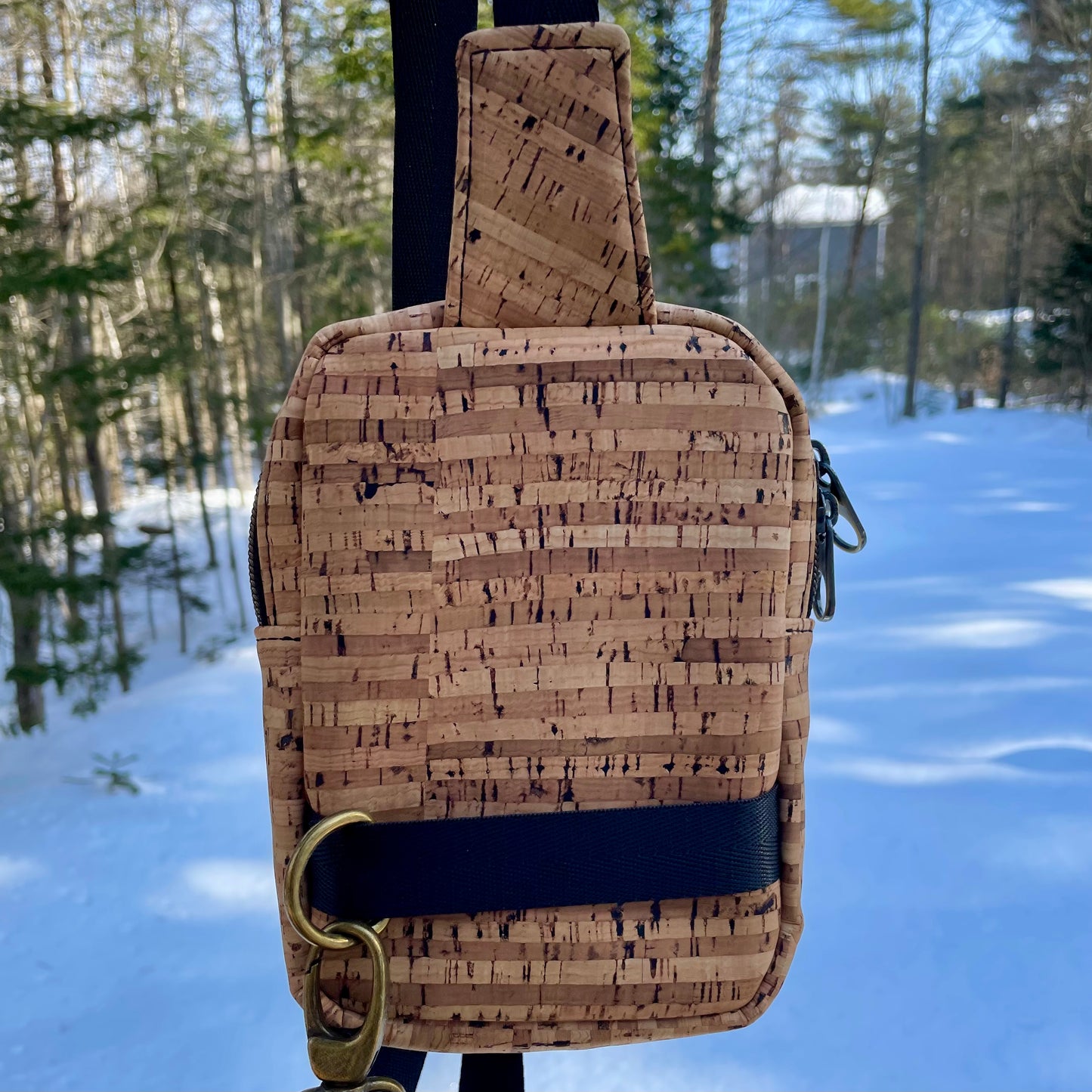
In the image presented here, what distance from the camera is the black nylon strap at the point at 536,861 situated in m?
0.26

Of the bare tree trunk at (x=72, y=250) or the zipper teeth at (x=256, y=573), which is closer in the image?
the zipper teeth at (x=256, y=573)

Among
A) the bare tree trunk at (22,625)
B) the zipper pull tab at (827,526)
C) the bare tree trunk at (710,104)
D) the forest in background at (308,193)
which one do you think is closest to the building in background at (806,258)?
the forest in background at (308,193)

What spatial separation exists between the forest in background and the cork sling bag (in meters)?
0.63

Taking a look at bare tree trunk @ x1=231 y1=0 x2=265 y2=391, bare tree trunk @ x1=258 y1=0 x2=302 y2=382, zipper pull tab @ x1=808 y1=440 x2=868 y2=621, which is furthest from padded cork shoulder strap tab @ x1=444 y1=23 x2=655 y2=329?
bare tree trunk @ x1=231 y1=0 x2=265 y2=391

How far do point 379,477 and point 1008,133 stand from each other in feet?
3.50

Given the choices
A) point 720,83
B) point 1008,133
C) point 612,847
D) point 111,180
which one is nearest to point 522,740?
point 612,847

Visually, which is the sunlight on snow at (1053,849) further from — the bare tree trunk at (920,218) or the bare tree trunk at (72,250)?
the bare tree trunk at (72,250)

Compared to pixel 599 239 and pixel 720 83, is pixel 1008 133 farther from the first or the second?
pixel 720 83

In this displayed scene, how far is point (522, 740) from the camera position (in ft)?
0.89

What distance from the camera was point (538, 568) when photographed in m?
0.27

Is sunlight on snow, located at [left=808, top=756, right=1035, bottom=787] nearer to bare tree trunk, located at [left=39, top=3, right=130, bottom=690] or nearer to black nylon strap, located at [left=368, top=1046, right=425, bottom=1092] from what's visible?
black nylon strap, located at [left=368, top=1046, right=425, bottom=1092]

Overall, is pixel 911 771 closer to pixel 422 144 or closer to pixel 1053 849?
pixel 1053 849

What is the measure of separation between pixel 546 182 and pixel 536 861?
212 mm

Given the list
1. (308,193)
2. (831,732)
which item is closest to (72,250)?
(308,193)
